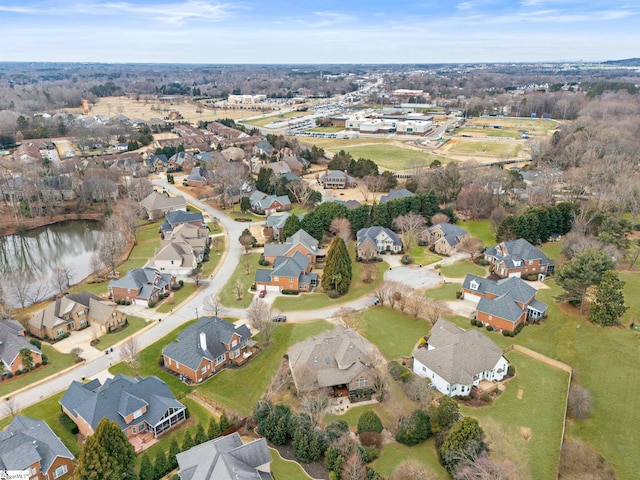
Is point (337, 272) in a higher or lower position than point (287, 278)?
higher

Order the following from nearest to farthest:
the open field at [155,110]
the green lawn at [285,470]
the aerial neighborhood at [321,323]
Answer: the green lawn at [285,470] < the aerial neighborhood at [321,323] < the open field at [155,110]

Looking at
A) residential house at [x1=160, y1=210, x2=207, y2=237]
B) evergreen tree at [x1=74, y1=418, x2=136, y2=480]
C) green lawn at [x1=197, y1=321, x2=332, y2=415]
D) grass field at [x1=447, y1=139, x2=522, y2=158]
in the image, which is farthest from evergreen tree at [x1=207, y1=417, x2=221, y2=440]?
grass field at [x1=447, y1=139, x2=522, y2=158]

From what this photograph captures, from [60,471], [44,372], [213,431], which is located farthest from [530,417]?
[44,372]

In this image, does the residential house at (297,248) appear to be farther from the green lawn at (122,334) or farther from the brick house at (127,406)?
the brick house at (127,406)

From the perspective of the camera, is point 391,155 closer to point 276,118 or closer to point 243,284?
point 276,118

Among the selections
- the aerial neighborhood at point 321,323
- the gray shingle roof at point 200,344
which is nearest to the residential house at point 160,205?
the aerial neighborhood at point 321,323
